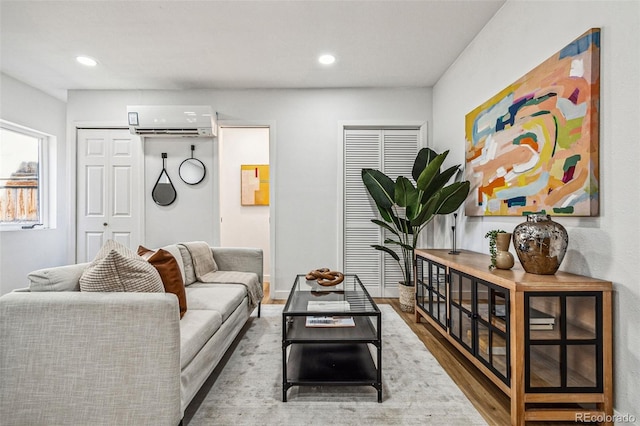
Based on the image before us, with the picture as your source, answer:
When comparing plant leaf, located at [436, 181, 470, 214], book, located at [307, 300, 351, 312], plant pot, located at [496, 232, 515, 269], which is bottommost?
book, located at [307, 300, 351, 312]

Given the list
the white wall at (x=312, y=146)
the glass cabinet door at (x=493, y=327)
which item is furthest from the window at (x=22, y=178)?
the glass cabinet door at (x=493, y=327)

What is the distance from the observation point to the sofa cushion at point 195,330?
5.18ft

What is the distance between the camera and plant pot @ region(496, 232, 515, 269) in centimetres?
188

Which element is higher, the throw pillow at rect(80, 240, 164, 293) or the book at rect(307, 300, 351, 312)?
the throw pillow at rect(80, 240, 164, 293)

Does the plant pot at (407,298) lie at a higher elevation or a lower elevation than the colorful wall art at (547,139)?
lower

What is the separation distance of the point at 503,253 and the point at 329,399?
4.31 ft

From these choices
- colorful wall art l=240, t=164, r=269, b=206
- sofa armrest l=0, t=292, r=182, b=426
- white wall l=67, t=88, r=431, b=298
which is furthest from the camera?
colorful wall art l=240, t=164, r=269, b=206

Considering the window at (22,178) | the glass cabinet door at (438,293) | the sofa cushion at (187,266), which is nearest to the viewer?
the glass cabinet door at (438,293)

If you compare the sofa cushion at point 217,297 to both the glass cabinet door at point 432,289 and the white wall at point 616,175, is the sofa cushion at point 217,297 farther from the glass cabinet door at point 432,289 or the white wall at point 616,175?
the white wall at point 616,175

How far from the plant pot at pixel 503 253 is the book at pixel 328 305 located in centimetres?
A: 95

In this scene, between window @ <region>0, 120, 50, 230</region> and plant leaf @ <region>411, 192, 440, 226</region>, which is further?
window @ <region>0, 120, 50, 230</region>

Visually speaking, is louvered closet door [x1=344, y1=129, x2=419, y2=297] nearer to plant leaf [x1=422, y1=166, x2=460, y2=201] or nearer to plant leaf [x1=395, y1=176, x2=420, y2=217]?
plant leaf [x1=395, y1=176, x2=420, y2=217]

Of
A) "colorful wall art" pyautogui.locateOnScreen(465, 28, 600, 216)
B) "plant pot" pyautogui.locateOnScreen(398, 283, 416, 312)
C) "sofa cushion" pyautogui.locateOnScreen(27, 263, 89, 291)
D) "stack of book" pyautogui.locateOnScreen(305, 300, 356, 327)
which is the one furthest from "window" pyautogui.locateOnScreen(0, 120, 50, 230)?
"colorful wall art" pyautogui.locateOnScreen(465, 28, 600, 216)

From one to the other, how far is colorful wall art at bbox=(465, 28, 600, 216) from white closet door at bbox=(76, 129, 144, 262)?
3.99 m
